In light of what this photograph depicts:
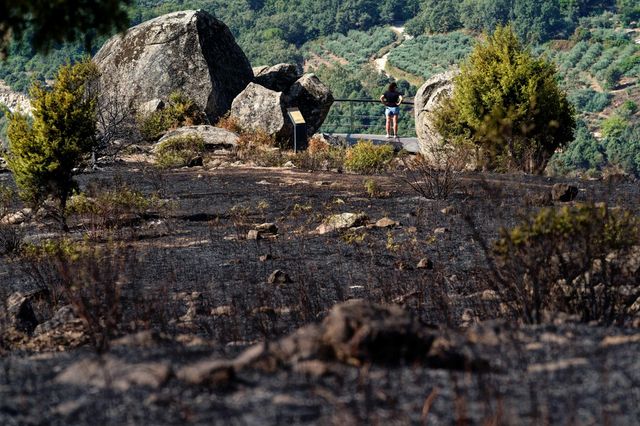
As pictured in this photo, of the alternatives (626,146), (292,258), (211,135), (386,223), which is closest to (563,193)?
(386,223)

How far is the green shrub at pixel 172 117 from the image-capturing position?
24297 mm

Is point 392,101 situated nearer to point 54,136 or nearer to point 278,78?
point 278,78

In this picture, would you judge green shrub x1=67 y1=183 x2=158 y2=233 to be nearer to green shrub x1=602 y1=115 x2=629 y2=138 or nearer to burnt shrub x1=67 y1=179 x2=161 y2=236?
burnt shrub x1=67 y1=179 x2=161 y2=236

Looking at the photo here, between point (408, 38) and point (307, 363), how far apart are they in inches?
4276

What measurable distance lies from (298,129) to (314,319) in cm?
1691

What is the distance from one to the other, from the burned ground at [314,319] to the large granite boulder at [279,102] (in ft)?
25.1

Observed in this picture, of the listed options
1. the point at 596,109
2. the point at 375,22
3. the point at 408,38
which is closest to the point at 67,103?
the point at 596,109

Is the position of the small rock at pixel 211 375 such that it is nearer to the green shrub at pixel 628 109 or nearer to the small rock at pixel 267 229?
the small rock at pixel 267 229

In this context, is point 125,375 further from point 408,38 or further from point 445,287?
point 408,38

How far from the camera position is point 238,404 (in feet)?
14.6

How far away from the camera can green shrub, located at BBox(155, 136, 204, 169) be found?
→ 805 inches

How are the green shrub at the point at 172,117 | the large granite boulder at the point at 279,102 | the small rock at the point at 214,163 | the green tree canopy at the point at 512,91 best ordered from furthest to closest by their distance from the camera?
the large granite boulder at the point at 279,102 → the green shrub at the point at 172,117 → the small rock at the point at 214,163 → the green tree canopy at the point at 512,91

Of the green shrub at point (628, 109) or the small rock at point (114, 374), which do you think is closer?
the small rock at point (114, 374)

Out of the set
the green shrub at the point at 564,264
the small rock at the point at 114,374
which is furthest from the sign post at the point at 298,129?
the small rock at the point at 114,374
